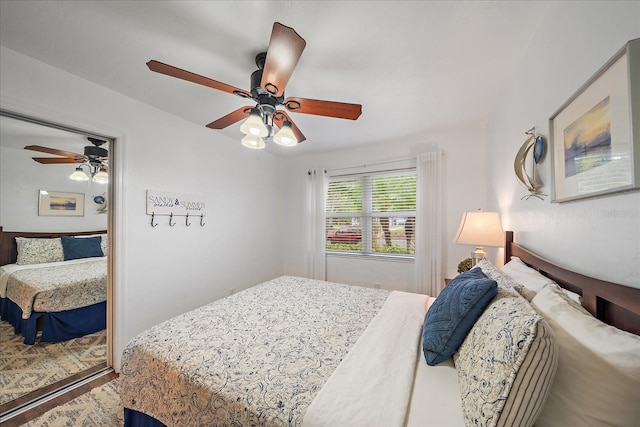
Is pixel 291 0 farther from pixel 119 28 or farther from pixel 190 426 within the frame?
pixel 190 426

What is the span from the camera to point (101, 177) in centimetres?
204

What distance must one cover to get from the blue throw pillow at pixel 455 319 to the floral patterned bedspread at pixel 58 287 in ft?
8.84

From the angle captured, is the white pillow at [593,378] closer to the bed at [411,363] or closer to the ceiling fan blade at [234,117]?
the bed at [411,363]

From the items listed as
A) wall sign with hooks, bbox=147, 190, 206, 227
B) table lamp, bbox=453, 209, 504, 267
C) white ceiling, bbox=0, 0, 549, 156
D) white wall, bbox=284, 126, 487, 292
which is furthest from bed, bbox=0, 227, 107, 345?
table lamp, bbox=453, 209, 504, 267

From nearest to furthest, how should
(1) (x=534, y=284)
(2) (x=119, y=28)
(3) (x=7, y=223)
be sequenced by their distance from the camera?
1. (1) (x=534, y=284)
2. (2) (x=119, y=28)
3. (3) (x=7, y=223)

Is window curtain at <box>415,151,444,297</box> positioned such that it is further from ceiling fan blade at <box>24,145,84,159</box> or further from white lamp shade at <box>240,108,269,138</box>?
ceiling fan blade at <box>24,145,84,159</box>

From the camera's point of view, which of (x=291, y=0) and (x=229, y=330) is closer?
(x=291, y=0)

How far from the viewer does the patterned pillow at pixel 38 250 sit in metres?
1.77

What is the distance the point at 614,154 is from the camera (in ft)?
2.36

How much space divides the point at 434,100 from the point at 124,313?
3.38 m

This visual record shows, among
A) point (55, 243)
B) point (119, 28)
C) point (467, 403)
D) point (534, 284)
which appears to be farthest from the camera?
point (55, 243)

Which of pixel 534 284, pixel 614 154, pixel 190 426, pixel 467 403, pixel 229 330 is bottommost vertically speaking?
pixel 190 426

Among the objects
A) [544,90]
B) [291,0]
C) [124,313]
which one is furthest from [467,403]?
[124,313]

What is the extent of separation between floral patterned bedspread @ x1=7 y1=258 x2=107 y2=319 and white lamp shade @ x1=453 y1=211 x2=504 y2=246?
3.25 metres
